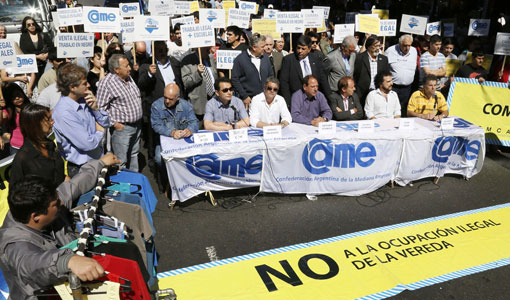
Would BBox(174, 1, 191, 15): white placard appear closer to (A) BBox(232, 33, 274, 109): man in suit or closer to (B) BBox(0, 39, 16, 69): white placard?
(A) BBox(232, 33, 274, 109): man in suit

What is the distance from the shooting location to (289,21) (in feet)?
26.2

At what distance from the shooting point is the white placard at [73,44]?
258 inches

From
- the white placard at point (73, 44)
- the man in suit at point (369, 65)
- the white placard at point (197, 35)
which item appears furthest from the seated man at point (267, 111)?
the white placard at point (73, 44)

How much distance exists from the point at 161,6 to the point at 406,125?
6.20 metres

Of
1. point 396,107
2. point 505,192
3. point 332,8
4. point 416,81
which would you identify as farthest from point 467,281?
point 332,8

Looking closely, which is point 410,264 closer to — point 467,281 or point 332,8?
point 467,281

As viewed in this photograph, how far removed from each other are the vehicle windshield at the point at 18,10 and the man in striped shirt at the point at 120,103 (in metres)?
6.71

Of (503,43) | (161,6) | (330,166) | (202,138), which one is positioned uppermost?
(161,6)

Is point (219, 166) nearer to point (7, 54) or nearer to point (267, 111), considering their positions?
point (267, 111)

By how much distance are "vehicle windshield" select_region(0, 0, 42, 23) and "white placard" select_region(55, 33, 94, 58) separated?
4910 mm

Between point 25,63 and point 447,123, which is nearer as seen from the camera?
point 447,123

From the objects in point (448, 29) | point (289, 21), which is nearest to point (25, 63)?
point (289, 21)

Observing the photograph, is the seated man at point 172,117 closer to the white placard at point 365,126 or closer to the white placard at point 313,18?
the white placard at point 365,126

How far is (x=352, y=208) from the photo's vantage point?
5738 mm
